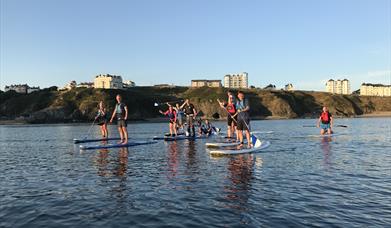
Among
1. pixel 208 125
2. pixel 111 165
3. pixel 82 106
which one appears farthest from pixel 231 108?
pixel 82 106

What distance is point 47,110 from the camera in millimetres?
134125

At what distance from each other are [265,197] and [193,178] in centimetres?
348

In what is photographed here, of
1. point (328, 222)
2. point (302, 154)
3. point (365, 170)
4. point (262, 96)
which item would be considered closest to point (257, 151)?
point (302, 154)

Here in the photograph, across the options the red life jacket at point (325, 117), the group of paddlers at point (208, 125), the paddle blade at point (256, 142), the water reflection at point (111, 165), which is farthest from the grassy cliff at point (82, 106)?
the paddle blade at point (256, 142)

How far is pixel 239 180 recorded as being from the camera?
12.9 meters

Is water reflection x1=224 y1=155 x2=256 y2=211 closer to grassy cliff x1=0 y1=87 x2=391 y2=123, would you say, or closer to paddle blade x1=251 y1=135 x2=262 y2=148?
paddle blade x1=251 y1=135 x2=262 y2=148

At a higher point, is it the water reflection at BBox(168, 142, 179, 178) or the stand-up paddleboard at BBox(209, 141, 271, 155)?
the stand-up paddleboard at BBox(209, 141, 271, 155)

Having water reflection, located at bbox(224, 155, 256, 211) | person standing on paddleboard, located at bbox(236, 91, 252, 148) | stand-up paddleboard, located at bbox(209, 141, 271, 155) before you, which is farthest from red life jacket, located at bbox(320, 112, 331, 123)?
water reflection, located at bbox(224, 155, 256, 211)

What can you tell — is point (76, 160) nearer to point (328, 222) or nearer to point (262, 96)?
point (328, 222)

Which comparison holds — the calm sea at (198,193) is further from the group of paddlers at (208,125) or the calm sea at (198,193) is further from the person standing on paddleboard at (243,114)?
the group of paddlers at (208,125)

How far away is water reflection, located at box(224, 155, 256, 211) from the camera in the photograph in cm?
1005

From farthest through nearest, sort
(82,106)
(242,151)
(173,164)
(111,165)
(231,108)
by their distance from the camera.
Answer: (82,106), (231,108), (242,151), (173,164), (111,165)

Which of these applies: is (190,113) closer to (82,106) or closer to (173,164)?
(173,164)

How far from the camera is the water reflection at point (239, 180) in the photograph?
Answer: 33.0 ft
